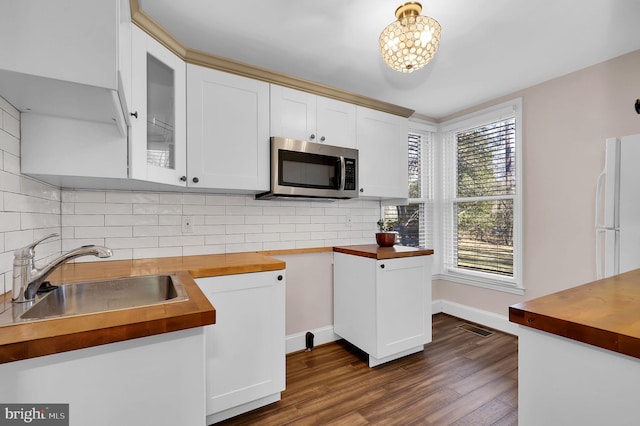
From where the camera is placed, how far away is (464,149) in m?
3.37

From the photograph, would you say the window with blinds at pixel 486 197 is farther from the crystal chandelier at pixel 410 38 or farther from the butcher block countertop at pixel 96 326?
the butcher block countertop at pixel 96 326

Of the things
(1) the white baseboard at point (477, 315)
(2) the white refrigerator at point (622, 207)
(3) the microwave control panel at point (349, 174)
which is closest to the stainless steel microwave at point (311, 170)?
(3) the microwave control panel at point (349, 174)

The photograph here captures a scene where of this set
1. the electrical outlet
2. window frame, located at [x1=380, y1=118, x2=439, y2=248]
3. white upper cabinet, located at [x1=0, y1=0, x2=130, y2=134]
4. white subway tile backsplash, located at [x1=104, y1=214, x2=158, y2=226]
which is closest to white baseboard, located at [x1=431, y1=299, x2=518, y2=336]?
window frame, located at [x1=380, y1=118, x2=439, y2=248]

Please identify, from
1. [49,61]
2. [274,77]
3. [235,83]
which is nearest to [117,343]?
[49,61]

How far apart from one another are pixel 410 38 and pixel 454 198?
2359mm

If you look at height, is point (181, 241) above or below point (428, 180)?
below

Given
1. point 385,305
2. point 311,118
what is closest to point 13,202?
point 311,118

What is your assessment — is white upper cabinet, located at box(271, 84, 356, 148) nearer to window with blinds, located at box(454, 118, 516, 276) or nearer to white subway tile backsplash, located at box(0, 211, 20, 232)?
white subway tile backsplash, located at box(0, 211, 20, 232)

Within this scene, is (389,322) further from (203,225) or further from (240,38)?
(240,38)

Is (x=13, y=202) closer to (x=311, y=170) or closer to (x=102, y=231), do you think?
(x=102, y=231)

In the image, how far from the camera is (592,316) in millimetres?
761

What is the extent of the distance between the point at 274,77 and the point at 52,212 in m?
1.59

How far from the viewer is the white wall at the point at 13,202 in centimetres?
105

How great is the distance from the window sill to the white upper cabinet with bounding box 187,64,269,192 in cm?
253
